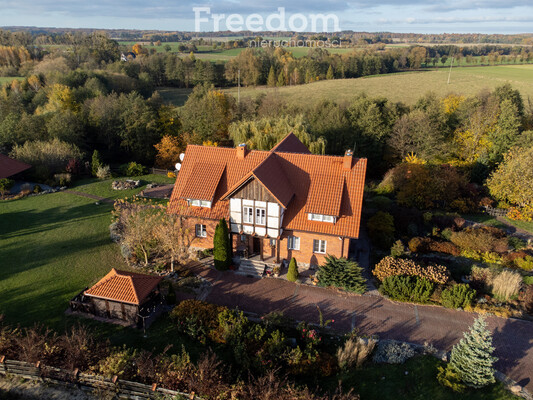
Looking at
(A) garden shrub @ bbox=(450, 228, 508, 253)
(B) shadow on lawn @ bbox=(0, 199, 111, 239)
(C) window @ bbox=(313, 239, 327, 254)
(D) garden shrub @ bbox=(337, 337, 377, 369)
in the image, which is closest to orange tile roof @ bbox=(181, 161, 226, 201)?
(C) window @ bbox=(313, 239, 327, 254)

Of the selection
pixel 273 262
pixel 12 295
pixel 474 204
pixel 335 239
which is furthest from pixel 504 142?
pixel 12 295

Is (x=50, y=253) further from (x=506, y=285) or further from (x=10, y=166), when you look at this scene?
(x=506, y=285)

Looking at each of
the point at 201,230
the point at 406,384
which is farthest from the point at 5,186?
the point at 406,384

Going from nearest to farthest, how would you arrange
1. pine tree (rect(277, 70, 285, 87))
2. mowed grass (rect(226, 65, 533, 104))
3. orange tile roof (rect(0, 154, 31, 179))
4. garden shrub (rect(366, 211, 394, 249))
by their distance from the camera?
1. garden shrub (rect(366, 211, 394, 249))
2. orange tile roof (rect(0, 154, 31, 179))
3. mowed grass (rect(226, 65, 533, 104))
4. pine tree (rect(277, 70, 285, 87))

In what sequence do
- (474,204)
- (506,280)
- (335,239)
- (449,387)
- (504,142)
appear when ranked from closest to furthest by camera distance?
(449,387), (506,280), (335,239), (474,204), (504,142)

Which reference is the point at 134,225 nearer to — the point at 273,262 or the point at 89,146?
the point at 273,262

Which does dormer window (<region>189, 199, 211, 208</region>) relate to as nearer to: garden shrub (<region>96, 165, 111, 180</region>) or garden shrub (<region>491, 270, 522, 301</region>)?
garden shrub (<region>491, 270, 522, 301</region>)
